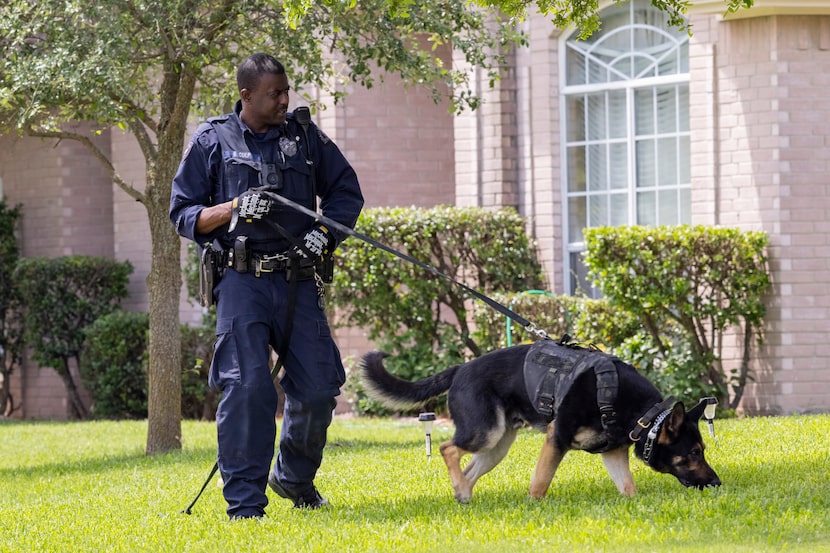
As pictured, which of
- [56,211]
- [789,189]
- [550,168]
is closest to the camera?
[789,189]

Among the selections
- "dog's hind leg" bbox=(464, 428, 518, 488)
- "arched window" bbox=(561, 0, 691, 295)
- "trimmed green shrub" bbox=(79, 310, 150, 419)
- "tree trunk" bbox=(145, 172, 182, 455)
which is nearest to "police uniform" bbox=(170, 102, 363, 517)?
"dog's hind leg" bbox=(464, 428, 518, 488)

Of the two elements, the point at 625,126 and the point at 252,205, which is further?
the point at 625,126

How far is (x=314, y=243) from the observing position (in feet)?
19.8

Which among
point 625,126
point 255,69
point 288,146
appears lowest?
point 288,146

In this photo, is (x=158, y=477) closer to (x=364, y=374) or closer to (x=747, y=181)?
(x=364, y=374)

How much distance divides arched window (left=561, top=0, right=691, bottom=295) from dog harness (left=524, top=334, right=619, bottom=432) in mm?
6973

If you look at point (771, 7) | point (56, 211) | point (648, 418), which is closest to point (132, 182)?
point (56, 211)

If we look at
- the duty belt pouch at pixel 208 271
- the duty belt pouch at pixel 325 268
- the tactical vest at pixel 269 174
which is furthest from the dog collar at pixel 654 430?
the duty belt pouch at pixel 208 271

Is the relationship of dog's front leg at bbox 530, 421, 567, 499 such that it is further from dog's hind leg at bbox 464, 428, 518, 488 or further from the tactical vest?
the tactical vest

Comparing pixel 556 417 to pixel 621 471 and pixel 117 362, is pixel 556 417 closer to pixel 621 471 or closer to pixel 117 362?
pixel 621 471

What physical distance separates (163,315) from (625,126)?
5.40 metres

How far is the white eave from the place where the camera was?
11297mm

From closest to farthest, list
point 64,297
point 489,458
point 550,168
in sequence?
point 489,458 → point 550,168 → point 64,297

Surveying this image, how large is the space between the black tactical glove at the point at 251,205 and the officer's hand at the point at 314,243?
262 millimetres
